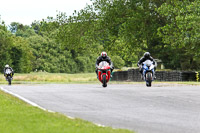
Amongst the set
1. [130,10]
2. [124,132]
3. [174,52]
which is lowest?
[124,132]

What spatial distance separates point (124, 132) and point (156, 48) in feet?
144

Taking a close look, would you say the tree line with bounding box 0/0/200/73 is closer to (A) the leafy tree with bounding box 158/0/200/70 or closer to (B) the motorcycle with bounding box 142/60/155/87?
(A) the leafy tree with bounding box 158/0/200/70

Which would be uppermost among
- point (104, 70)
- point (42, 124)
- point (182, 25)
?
point (182, 25)

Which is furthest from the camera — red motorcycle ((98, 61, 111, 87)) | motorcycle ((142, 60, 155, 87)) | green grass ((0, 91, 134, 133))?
red motorcycle ((98, 61, 111, 87))

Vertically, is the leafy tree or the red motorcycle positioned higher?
the leafy tree

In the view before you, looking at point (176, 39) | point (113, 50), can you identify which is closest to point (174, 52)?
point (113, 50)

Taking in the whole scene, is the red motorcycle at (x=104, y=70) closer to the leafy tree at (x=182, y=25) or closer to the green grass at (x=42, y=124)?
the green grass at (x=42, y=124)

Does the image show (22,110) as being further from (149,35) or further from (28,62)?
(28,62)

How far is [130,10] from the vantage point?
158 ft

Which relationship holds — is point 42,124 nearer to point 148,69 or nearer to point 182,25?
point 148,69

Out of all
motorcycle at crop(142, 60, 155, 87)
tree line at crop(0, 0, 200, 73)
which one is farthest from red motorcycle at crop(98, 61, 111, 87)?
tree line at crop(0, 0, 200, 73)

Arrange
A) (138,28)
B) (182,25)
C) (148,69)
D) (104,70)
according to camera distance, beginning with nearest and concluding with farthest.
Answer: (148,69)
(104,70)
(182,25)
(138,28)

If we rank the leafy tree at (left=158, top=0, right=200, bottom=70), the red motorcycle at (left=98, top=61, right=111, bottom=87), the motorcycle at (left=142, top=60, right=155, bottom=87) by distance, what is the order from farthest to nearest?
1. the leafy tree at (left=158, top=0, right=200, bottom=70)
2. the red motorcycle at (left=98, top=61, right=111, bottom=87)
3. the motorcycle at (left=142, top=60, right=155, bottom=87)

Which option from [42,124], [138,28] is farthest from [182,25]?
[42,124]
